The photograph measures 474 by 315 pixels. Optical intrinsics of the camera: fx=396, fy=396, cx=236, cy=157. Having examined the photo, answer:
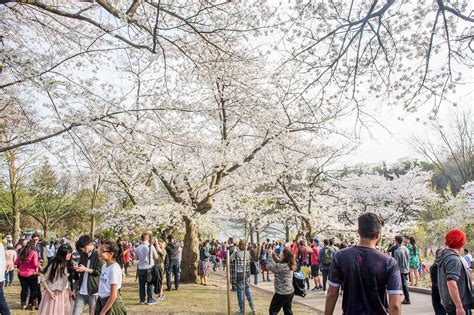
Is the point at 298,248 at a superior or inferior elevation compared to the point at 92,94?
inferior

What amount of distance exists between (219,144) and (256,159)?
7.78 ft

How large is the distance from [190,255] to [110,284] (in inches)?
412

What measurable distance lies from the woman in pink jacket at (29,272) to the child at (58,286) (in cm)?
354

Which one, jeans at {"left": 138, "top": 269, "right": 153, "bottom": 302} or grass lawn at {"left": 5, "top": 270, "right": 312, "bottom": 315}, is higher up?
jeans at {"left": 138, "top": 269, "right": 153, "bottom": 302}

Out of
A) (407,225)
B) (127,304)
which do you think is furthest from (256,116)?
(407,225)

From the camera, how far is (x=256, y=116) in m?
11.3

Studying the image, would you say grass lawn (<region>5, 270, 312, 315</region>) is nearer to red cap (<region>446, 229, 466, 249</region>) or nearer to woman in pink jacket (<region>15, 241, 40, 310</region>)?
woman in pink jacket (<region>15, 241, 40, 310</region>)

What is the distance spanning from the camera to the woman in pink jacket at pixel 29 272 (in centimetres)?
887

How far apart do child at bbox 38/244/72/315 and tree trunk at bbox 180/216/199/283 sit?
8.88m

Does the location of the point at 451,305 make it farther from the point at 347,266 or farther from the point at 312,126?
the point at 312,126

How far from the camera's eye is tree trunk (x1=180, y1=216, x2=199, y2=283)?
14.8 metres

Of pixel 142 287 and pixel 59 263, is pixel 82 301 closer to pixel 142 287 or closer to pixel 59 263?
pixel 59 263

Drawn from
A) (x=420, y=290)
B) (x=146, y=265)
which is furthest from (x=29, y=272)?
(x=420, y=290)

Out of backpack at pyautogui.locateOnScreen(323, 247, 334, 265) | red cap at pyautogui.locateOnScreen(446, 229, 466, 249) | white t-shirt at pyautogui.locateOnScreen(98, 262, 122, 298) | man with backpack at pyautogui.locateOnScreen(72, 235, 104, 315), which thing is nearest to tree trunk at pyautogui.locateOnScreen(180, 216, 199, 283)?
backpack at pyautogui.locateOnScreen(323, 247, 334, 265)
